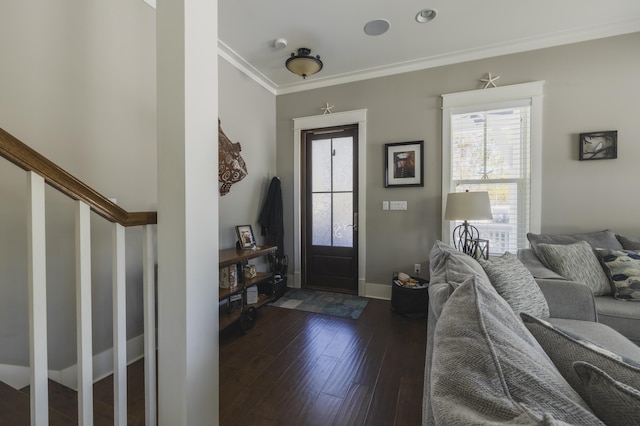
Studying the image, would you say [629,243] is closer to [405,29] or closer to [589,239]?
[589,239]

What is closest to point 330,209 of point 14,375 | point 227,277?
point 227,277

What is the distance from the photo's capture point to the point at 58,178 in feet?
2.84

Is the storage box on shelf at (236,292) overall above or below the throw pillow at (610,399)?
below

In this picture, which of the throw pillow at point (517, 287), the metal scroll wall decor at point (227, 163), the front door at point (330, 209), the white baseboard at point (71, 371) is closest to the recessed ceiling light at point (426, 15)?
the front door at point (330, 209)

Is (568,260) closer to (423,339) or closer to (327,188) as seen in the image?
(423,339)

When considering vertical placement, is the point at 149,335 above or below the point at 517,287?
below

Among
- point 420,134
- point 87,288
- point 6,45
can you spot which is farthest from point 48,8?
point 420,134

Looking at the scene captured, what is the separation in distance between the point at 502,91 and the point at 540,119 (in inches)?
18.4

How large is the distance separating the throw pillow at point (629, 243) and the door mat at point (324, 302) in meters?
2.36

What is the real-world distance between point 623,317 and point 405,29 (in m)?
2.79

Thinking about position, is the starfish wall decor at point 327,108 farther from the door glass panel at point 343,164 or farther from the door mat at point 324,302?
the door mat at point 324,302

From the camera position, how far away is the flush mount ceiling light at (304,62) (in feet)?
8.89

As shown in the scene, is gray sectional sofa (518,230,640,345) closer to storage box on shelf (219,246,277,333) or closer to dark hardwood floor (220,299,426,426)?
dark hardwood floor (220,299,426,426)

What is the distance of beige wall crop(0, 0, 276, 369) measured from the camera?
140 cm
